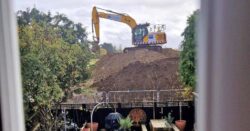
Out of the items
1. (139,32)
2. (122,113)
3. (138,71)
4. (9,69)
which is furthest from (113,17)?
(122,113)

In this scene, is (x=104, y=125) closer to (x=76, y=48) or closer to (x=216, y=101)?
(x=76, y=48)

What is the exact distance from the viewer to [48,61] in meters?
1.19

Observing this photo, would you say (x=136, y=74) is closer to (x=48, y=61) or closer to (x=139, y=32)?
(x=139, y=32)

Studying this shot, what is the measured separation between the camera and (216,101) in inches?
34.3

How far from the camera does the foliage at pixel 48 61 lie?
1081 millimetres

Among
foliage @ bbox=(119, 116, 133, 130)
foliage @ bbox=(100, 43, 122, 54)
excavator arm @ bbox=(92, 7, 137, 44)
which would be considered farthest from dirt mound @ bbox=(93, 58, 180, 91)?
foliage @ bbox=(119, 116, 133, 130)

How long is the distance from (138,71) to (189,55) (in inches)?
12.0

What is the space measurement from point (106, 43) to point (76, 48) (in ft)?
0.51

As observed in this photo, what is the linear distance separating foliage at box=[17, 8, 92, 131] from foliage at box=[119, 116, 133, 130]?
44 centimetres

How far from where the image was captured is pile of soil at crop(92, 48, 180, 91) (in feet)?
3.79

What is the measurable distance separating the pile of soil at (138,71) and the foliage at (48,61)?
0.31ft

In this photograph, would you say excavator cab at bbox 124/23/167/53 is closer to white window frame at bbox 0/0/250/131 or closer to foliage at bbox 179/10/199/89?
foliage at bbox 179/10/199/89

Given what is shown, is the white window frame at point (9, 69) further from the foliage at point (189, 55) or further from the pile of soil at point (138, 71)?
the foliage at point (189, 55)

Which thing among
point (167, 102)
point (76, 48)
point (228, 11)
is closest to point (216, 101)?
point (228, 11)
